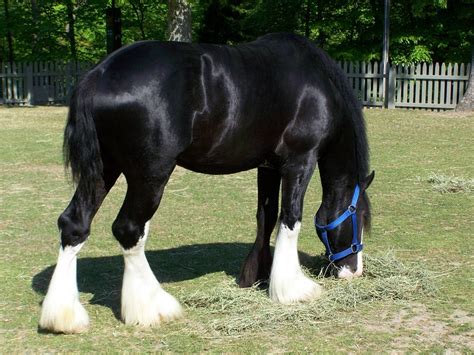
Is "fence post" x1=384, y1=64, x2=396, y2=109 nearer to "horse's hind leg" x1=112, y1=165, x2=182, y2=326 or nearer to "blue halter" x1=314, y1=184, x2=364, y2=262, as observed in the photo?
"blue halter" x1=314, y1=184, x2=364, y2=262

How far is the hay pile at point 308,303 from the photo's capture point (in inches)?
190

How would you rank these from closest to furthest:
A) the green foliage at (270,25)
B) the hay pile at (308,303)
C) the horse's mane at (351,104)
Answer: the hay pile at (308,303) < the horse's mane at (351,104) < the green foliage at (270,25)

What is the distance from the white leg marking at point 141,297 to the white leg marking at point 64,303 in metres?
0.29

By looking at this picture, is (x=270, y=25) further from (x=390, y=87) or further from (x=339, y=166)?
(x=339, y=166)

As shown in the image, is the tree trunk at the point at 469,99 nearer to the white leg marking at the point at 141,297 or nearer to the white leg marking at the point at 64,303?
the white leg marking at the point at 141,297

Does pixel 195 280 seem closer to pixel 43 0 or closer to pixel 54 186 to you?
pixel 54 186

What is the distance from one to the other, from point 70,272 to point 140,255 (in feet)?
1.51

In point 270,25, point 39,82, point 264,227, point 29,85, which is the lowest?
point 264,227

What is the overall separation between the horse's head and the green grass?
0.19 m

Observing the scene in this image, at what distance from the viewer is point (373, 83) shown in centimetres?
2162

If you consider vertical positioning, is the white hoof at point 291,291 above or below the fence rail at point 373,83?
below

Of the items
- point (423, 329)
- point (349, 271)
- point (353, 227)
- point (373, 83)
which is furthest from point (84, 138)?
point (373, 83)

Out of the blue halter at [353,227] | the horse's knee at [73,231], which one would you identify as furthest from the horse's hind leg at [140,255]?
the blue halter at [353,227]

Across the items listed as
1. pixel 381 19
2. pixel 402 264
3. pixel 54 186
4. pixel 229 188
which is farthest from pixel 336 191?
pixel 381 19
